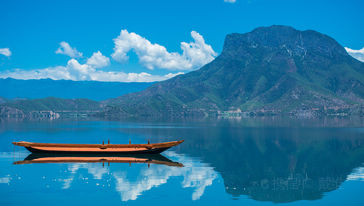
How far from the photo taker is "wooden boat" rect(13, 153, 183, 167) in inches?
2509

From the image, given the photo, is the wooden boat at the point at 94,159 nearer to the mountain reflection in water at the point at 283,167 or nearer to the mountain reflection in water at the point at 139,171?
the mountain reflection in water at the point at 139,171

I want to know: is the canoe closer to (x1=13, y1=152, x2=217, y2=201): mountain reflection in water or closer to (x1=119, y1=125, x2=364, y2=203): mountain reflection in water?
(x1=13, y1=152, x2=217, y2=201): mountain reflection in water

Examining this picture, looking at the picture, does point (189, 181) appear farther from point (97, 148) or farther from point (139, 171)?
point (97, 148)

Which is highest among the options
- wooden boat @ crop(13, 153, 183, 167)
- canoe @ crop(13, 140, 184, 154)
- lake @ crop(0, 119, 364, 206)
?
canoe @ crop(13, 140, 184, 154)

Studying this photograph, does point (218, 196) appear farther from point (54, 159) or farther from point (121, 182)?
point (54, 159)

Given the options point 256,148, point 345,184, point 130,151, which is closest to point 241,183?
point 345,184

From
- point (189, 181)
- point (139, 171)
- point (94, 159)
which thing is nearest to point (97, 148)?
point (94, 159)

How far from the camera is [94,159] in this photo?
65625mm

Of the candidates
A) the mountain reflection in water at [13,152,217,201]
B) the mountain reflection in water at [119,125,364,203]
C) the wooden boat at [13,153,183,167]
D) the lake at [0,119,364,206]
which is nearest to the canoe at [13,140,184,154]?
the wooden boat at [13,153,183,167]

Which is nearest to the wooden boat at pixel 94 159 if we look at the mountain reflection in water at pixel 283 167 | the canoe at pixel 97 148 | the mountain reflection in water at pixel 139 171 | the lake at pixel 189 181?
the mountain reflection in water at pixel 139 171

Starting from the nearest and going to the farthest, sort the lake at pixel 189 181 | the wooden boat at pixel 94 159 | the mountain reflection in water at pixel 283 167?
the lake at pixel 189 181 → the mountain reflection in water at pixel 283 167 → the wooden boat at pixel 94 159

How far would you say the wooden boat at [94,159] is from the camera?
63.7 m

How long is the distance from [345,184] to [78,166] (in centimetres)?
4137

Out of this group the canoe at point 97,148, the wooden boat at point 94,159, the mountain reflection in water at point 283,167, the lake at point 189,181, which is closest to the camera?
the lake at point 189,181
